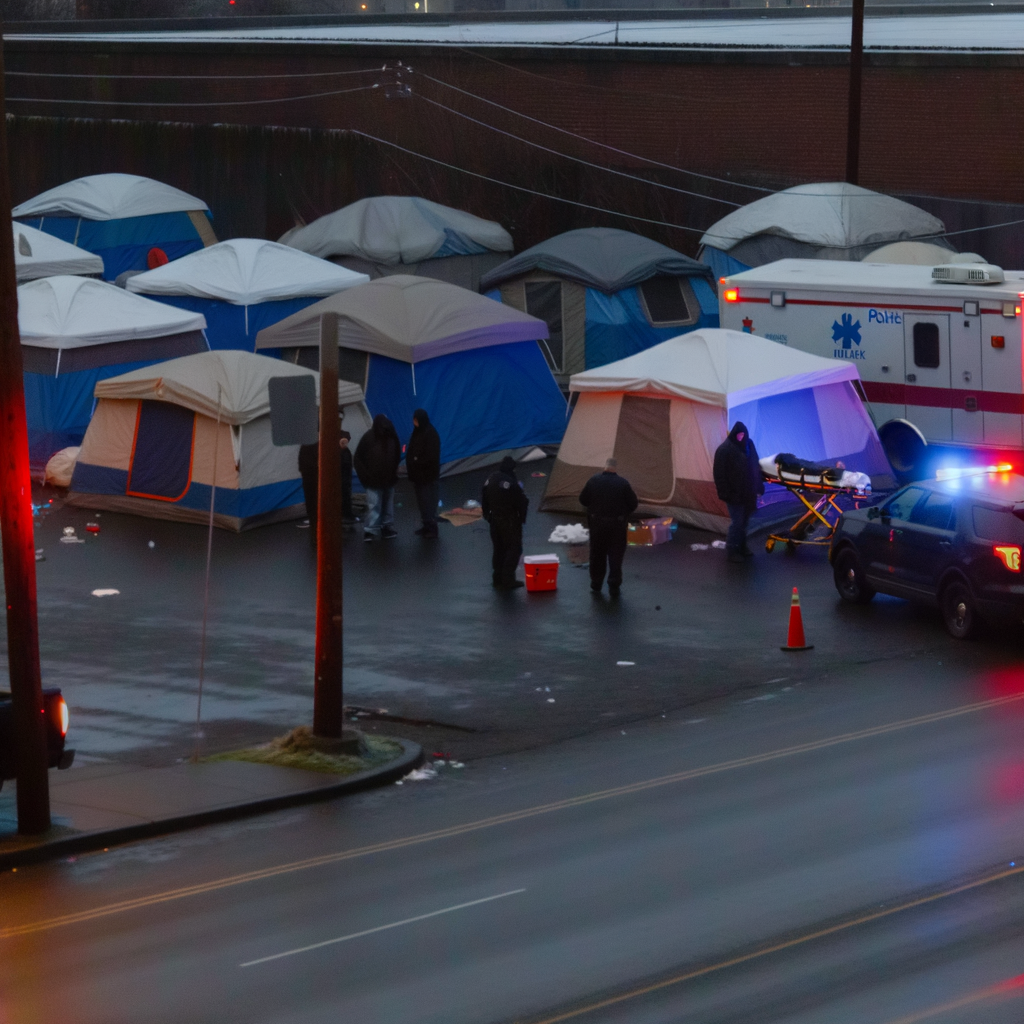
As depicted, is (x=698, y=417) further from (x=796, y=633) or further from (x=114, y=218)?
(x=114, y=218)

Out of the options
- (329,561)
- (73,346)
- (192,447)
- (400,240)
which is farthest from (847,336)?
(400,240)

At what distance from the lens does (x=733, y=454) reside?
21.5 metres

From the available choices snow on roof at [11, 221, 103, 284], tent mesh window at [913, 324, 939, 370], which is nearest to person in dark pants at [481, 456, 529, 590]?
tent mesh window at [913, 324, 939, 370]

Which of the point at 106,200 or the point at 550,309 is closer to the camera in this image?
the point at 550,309

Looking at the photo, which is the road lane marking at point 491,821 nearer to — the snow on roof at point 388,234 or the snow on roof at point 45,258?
the snow on roof at point 388,234

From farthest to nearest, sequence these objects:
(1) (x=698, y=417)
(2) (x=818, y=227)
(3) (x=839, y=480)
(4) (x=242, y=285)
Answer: (2) (x=818, y=227) < (4) (x=242, y=285) < (1) (x=698, y=417) < (3) (x=839, y=480)

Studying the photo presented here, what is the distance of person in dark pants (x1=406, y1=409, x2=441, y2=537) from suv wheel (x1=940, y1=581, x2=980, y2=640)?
7971mm

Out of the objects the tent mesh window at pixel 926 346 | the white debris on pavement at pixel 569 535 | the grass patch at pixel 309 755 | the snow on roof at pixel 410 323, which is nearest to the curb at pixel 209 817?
the grass patch at pixel 309 755

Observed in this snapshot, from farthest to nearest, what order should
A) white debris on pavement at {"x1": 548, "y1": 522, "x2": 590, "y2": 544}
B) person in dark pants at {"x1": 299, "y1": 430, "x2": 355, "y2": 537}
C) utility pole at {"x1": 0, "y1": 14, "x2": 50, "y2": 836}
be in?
person in dark pants at {"x1": 299, "y1": 430, "x2": 355, "y2": 537}, white debris on pavement at {"x1": 548, "y1": 522, "x2": 590, "y2": 544}, utility pole at {"x1": 0, "y1": 14, "x2": 50, "y2": 836}

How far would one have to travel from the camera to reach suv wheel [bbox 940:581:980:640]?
17.2 meters

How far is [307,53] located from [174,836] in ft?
150

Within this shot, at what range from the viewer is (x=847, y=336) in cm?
2625

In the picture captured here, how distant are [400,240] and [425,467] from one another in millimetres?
16915

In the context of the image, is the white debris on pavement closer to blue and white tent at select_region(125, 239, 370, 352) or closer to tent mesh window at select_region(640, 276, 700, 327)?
blue and white tent at select_region(125, 239, 370, 352)
